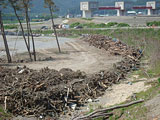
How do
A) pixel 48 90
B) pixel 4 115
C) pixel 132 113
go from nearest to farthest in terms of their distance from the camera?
pixel 132 113
pixel 4 115
pixel 48 90

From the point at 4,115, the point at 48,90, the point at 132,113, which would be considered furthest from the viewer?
the point at 48,90

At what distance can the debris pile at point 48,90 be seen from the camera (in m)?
13.1

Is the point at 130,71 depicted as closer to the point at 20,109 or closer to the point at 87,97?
the point at 87,97

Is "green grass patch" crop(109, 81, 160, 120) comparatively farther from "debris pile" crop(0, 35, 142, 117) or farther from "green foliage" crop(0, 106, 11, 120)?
"green foliage" crop(0, 106, 11, 120)

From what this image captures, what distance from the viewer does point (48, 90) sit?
14.2m

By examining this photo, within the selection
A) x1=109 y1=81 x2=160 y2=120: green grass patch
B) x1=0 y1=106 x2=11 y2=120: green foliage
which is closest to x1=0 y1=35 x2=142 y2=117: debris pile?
x1=0 y1=106 x2=11 y2=120: green foliage

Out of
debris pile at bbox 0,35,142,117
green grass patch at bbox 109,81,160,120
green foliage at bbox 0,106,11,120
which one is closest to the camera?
green grass patch at bbox 109,81,160,120

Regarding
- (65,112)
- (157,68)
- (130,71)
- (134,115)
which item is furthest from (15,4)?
(134,115)

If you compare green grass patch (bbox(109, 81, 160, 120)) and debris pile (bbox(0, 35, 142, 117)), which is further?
debris pile (bbox(0, 35, 142, 117))

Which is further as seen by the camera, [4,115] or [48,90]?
[48,90]

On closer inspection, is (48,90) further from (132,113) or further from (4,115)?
(132,113)

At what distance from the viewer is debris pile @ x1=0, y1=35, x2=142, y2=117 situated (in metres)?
13.1

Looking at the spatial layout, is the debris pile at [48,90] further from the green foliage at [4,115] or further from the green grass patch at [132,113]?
the green grass patch at [132,113]

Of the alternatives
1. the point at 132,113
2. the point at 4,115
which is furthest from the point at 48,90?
the point at 132,113
